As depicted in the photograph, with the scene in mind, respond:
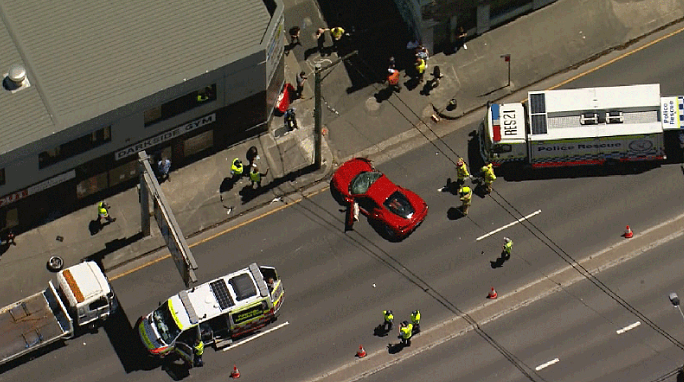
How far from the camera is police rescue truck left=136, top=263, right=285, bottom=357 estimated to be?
82938 mm

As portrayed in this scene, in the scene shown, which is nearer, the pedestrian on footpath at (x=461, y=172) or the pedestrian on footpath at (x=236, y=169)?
the pedestrian on footpath at (x=461, y=172)

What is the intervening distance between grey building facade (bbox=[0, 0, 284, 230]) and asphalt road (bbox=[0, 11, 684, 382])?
20.5 feet

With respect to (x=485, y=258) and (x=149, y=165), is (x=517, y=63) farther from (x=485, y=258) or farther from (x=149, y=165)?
(x=149, y=165)

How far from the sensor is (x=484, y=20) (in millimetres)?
91938

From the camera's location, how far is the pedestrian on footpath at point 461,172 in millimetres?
87662

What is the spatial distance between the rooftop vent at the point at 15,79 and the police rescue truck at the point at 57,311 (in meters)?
9.32

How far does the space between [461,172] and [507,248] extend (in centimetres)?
495

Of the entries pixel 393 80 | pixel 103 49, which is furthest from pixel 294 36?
pixel 103 49

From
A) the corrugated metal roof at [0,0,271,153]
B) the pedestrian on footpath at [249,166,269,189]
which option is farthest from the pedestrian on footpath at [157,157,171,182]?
the corrugated metal roof at [0,0,271,153]

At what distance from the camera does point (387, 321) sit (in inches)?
3322

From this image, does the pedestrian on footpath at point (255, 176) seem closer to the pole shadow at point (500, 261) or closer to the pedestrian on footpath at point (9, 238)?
the pedestrian on footpath at point (9, 238)

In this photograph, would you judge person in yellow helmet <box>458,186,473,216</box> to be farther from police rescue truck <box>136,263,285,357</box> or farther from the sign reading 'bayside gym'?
the sign reading 'bayside gym'

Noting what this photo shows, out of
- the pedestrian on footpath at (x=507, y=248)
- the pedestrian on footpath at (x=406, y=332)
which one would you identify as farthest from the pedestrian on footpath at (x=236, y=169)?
the pedestrian on footpath at (x=507, y=248)

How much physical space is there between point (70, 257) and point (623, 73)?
30719mm
